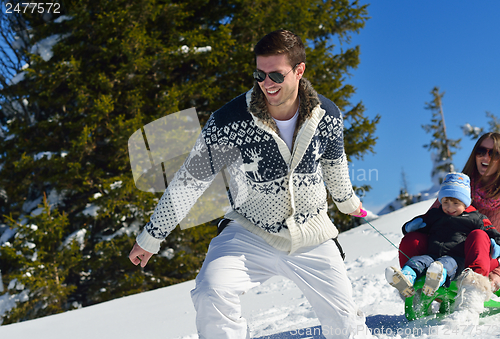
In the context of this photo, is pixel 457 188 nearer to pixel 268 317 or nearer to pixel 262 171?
pixel 262 171

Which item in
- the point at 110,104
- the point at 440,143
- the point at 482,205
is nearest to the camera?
the point at 482,205

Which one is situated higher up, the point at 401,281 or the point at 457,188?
the point at 457,188

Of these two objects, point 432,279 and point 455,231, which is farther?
point 455,231

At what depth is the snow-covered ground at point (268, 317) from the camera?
262 cm

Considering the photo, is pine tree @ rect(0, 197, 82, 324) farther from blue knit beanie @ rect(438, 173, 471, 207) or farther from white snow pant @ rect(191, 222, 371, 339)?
blue knit beanie @ rect(438, 173, 471, 207)

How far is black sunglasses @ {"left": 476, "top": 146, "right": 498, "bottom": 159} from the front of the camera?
3.20 metres

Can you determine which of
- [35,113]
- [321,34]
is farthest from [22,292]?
[321,34]

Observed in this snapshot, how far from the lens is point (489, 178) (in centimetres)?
323

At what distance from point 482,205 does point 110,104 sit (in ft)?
20.9

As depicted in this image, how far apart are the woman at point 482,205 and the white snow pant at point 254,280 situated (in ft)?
3.69

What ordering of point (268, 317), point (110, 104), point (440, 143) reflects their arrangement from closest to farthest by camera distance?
point (268, 317), point (110, 104), point (440, 143)

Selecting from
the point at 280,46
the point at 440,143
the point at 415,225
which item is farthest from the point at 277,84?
the point at 440,143

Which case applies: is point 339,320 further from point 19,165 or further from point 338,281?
point 19,165

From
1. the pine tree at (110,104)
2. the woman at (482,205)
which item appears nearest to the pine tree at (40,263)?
the pine tree at (110,104)
